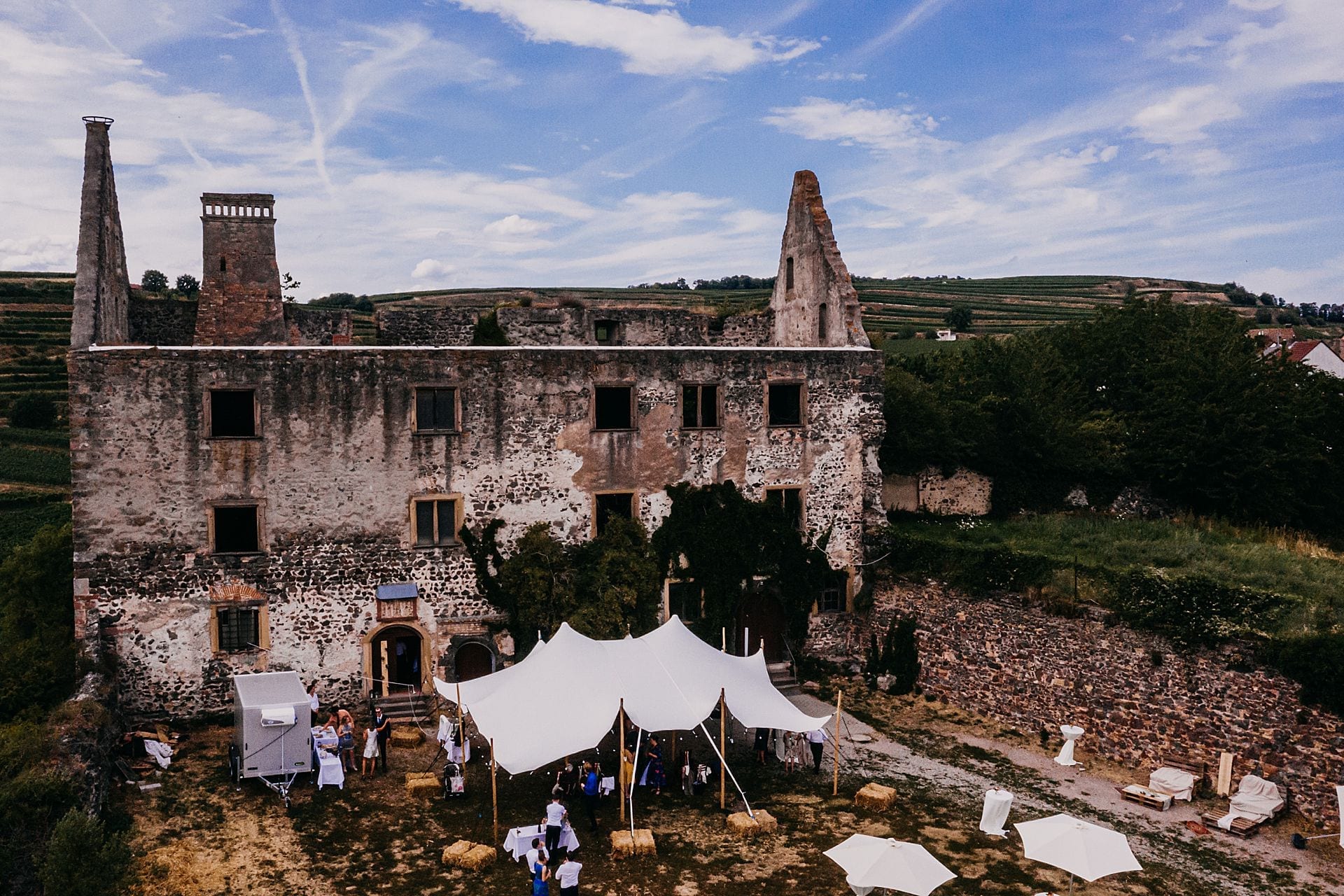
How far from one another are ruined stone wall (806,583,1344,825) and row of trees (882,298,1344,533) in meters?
5.46

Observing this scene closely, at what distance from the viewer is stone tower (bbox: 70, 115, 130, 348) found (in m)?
20.9

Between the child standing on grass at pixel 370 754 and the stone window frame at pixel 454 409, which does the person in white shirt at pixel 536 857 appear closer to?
the child standing on grass at pixel 370 754

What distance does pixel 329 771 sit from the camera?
17.8 m

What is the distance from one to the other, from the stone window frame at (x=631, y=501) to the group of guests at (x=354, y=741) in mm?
6477

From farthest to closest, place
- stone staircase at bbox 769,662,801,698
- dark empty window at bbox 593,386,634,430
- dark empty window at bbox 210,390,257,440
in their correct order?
stone staircase at bbox 769,662,801,698
dark empty window at bbox 593,386,634,430
dark empty window at bbox 210,390,257,440

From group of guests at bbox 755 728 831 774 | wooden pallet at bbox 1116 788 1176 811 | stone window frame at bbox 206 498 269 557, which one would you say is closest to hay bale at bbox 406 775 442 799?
group of guests at bbox 755 728 831 774

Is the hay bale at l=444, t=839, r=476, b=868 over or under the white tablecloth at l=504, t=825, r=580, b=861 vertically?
under

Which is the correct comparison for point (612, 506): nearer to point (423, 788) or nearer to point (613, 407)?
point (613, 407)

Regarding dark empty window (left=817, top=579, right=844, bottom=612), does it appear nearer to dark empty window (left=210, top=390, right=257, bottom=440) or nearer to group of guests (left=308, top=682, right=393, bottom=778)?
group of guests (left=308, top=682, right=393, bottom=778)

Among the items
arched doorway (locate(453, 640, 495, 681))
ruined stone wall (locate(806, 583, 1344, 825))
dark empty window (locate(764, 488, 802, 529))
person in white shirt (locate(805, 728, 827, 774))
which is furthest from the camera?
dark empty window (locate(764, 488, 802, 529))

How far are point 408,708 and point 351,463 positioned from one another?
5.59 metres

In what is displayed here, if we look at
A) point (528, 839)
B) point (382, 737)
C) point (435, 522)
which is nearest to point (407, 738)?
point (382, 737)

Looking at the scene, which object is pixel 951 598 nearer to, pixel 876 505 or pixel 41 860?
pixel 876 505

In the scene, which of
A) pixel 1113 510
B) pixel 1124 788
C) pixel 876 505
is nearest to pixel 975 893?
pixel 1124 788
